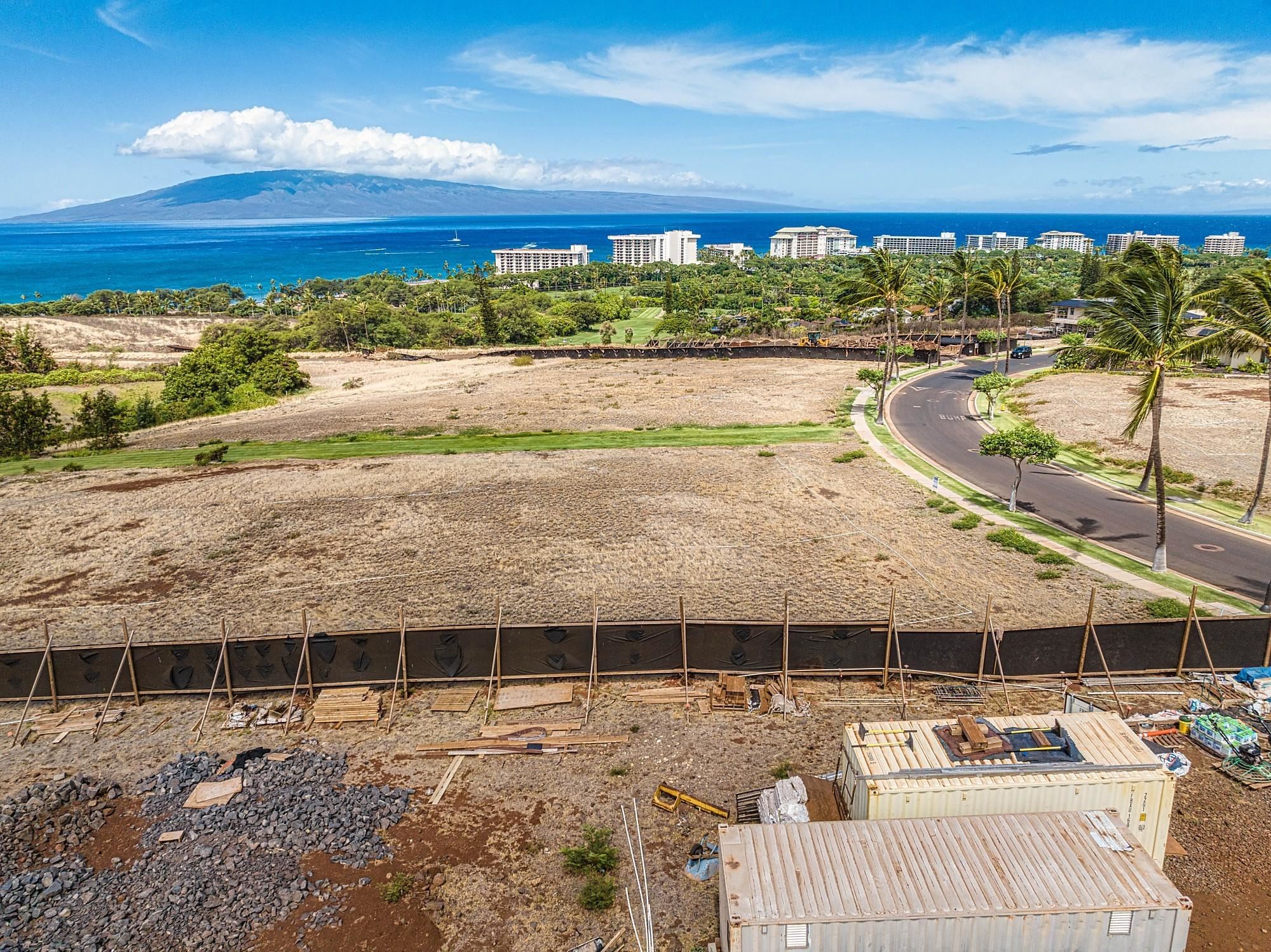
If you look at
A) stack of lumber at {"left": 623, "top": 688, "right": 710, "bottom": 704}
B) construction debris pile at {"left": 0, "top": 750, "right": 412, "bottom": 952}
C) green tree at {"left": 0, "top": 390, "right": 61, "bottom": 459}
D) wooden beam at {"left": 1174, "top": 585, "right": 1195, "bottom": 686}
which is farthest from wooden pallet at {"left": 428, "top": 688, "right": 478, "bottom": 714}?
green tree at {"left": 0, "top": 390, "right": 61, "bottom": 459}

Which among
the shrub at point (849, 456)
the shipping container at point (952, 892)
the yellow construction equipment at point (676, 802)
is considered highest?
the shipping container at point (952, 892)

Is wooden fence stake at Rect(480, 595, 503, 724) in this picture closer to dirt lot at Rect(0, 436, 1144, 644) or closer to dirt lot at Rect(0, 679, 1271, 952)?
dirt lot at Rect(0, 679, 1271, 952)

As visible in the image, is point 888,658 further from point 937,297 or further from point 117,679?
point 937,297

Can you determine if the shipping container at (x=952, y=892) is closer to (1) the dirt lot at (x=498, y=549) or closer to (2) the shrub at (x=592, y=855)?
(2) the shrub at (x=592, y=855)

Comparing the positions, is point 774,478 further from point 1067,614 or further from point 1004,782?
point 1004,782

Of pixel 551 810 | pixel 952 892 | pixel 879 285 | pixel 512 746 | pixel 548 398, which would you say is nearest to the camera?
pixel 952 892

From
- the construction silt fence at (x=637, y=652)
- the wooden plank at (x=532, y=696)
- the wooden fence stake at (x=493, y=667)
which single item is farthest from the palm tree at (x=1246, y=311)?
the wooden fence stake at (x=493, y=667)

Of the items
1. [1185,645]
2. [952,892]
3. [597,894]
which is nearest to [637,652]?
[597,894]
